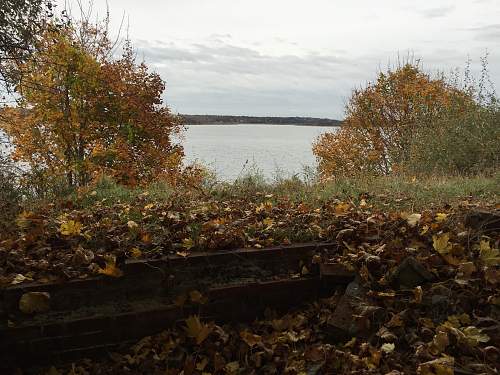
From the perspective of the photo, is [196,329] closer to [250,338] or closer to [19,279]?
[250,338]

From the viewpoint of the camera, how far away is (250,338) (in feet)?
12.7

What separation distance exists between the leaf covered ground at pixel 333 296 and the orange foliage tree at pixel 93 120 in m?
14.6

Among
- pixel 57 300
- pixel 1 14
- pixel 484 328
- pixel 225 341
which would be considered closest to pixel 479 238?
pixel 484 328

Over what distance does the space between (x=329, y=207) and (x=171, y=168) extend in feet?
53.2

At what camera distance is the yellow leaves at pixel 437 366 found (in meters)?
2.94

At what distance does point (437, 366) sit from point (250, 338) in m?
1.52

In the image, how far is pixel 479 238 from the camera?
4363mm

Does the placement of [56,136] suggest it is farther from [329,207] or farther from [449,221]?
[449,221]

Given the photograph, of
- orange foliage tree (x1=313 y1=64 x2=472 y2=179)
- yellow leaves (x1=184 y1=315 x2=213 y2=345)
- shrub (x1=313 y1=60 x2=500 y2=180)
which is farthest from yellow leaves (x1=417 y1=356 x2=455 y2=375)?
orange foliage tree (x1=313 y1=64 x2=472 y2=179)

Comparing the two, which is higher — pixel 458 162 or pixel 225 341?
pixel 458 162

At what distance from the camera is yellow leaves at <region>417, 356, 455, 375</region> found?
2.94 metres

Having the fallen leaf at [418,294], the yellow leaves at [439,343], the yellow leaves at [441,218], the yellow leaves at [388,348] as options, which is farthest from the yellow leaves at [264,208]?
the yellow leaves at [439,343]

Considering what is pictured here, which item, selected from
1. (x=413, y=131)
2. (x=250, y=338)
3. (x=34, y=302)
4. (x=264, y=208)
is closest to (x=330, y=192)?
(x=264, y=208)

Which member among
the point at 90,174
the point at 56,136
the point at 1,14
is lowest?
the point at 90,174
